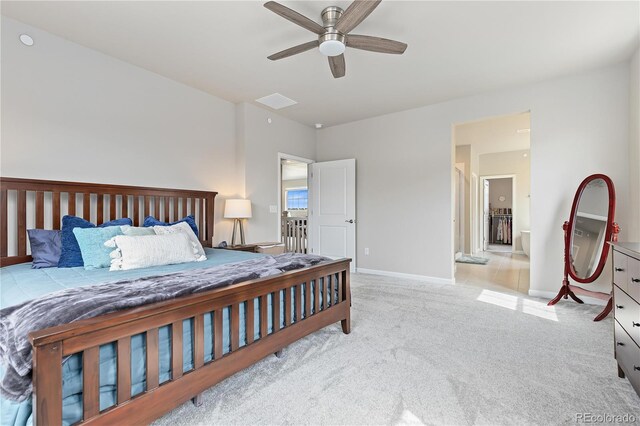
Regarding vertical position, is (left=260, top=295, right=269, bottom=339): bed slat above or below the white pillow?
below

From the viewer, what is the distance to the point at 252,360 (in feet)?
5.71

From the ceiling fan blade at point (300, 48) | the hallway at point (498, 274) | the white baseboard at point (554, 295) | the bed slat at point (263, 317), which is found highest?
the ceiling fan blade at point (300, 48)

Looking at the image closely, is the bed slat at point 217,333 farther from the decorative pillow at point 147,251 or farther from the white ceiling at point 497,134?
the white ceiling at point 497,134

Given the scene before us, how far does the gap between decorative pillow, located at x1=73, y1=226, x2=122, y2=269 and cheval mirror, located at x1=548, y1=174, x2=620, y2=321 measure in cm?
428

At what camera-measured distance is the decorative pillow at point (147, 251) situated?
7.23 feet

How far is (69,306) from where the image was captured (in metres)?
1.18

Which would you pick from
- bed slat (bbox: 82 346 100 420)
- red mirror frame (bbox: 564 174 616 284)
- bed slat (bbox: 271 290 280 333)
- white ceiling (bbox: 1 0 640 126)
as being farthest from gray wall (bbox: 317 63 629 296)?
bed slat (bbox: 82 346 100 420)

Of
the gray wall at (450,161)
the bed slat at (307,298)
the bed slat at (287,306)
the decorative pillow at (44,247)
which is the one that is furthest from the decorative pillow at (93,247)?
the gray wall at (450,161)

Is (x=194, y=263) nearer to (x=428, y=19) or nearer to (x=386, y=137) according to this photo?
(x=428, y=19)

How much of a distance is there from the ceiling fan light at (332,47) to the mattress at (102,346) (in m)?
1.80

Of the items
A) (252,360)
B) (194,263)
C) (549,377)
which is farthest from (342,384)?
(194,263)

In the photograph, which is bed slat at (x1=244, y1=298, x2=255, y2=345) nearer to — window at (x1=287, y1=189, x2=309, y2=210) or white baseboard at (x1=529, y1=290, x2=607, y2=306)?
white baseboard at (x1=529, y1=290, x2=607, y2=306)

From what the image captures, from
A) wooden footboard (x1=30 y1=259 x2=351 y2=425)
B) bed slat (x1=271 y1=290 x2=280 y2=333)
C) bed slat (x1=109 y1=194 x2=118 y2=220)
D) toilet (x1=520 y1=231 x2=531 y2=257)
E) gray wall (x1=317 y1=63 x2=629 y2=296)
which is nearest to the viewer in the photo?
wooden footboard (x1=30 y1=259 x2=351 y2=425)

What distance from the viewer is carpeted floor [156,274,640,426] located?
1521mm
